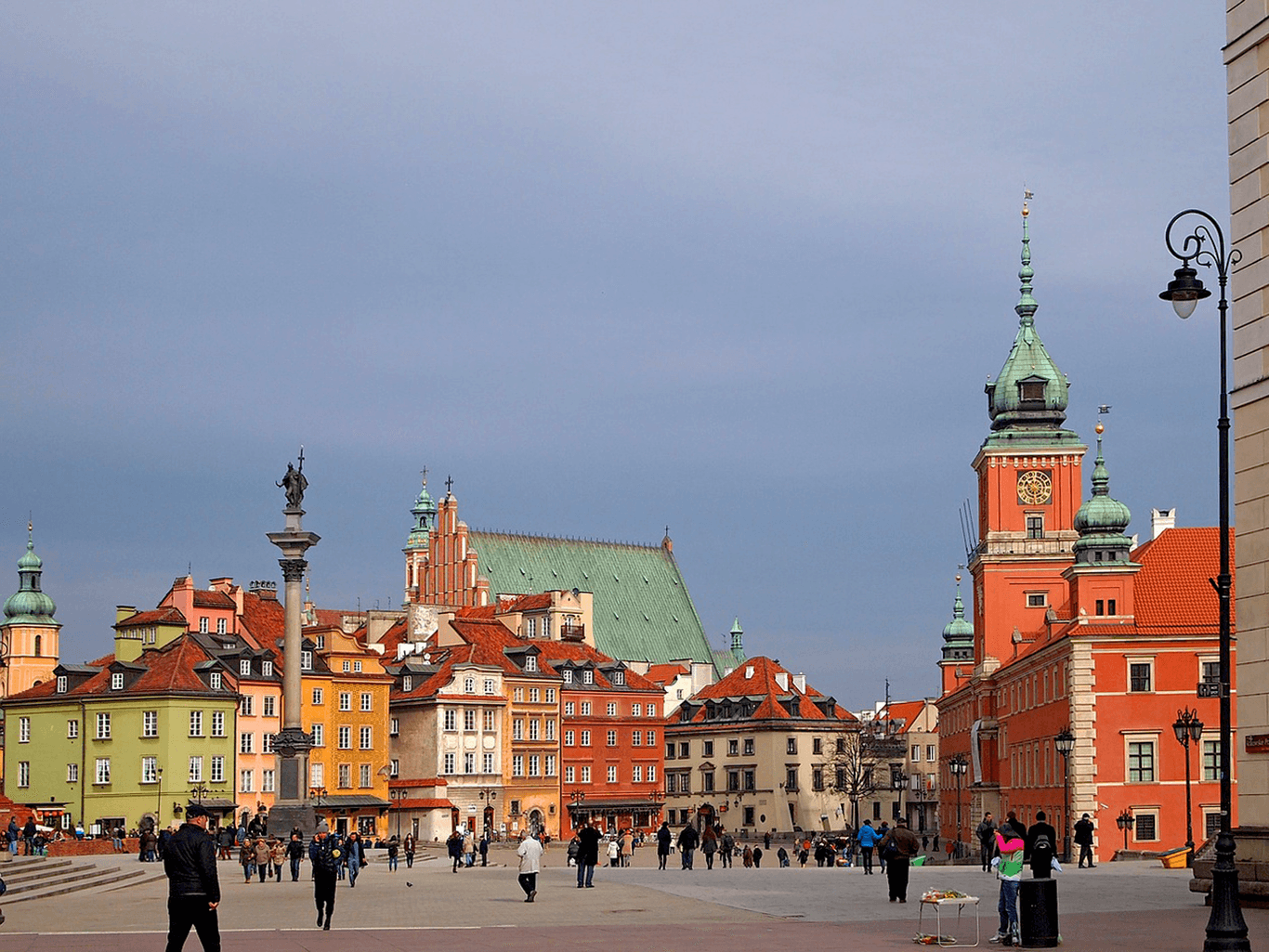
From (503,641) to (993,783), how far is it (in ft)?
103

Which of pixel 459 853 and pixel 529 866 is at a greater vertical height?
pixel 529 866

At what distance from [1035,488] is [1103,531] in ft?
114

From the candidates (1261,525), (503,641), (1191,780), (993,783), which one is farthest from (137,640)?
(1261,525)

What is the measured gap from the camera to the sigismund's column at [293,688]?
210 ft

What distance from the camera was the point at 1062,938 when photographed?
2477 centimetres

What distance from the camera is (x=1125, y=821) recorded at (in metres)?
69.9

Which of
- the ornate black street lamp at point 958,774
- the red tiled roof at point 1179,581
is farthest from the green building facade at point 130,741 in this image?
the red tiled roof at point 1179,581

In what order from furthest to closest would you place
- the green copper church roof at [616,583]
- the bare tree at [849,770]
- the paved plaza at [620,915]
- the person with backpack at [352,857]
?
the green copper church roof at [616,583] < the bare tree at [849,770] < the person with backpack at [352,857] < the paved plaza at [620,915]

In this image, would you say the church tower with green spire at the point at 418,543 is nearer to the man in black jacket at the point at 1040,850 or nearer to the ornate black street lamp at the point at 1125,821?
the ornate black street lamp at the point at 1125,821

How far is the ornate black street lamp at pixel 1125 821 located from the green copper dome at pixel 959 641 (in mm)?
68534

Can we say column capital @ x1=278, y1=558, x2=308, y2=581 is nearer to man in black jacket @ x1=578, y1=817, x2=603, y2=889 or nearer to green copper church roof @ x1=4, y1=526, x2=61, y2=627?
man in black jacket @ x1=578, y1=817, x2=603, y2=889

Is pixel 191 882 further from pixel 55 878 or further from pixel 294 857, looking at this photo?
pixel 294 857

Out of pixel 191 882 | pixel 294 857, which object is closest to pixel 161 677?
pixel 294 857

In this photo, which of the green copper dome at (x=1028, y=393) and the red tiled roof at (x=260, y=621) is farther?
the green copper dome at (x=1028, y=393)
